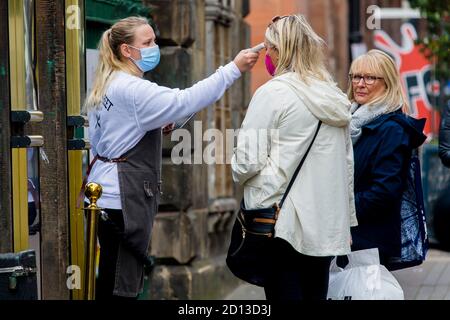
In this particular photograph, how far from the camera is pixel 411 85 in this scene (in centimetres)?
1560

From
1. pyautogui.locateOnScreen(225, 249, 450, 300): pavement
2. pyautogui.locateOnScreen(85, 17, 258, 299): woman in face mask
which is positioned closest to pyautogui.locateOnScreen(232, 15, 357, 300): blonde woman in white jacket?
pyautogui.locateOnScreen(85, 17, 258, 299): woman in face mask

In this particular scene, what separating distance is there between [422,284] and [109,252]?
174 inches

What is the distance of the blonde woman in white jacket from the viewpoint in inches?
216

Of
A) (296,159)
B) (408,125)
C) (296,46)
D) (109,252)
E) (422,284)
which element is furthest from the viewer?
(422,284)

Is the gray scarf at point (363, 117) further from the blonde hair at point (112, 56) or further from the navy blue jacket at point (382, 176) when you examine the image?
the blonde hair at point (112, 56)

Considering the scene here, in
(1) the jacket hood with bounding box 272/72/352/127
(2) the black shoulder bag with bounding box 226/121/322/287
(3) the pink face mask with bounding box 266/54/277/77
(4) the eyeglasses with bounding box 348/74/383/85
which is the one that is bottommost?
(2) the black shoulder bag with bounding box 226/121/322/287

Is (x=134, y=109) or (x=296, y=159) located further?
(x=134, y=109)

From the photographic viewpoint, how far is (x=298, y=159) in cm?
550

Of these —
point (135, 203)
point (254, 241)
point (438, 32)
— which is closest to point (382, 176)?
point (254, 241)

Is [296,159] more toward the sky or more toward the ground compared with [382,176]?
more toward the sky

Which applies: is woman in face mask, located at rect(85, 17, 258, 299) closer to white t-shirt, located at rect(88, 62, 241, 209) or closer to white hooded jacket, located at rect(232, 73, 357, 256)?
white t-shirt, located at rect(88, 62, 241, 209)

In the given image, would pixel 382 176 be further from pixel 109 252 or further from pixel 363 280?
pixel 109 252

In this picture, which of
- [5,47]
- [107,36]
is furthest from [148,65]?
[5,47]

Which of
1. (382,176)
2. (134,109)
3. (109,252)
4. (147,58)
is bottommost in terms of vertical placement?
(109,252)
